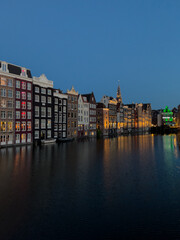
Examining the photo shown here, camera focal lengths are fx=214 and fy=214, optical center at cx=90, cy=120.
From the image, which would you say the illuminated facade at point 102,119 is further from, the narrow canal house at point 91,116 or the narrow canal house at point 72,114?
the narrow canal house at point 72,114

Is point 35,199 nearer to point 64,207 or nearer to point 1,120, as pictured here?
point 64,207

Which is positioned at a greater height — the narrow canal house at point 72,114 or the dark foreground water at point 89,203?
the narrow canal house at point 72,114

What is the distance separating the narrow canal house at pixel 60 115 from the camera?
8556 centimetres

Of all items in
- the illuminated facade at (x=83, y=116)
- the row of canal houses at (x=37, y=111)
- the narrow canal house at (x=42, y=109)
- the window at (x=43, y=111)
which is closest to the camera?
the row of canal houses at (x=37, y=111)

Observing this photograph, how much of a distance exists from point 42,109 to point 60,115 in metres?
11.6

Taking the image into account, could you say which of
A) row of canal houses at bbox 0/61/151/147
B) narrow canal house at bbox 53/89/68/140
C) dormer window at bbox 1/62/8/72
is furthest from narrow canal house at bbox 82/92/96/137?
dormer window at bbox 1/62/8/72

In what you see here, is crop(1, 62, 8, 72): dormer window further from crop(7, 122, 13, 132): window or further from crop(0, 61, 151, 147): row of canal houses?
crop(7, 122, 13, 132): window

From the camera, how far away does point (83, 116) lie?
350 ft

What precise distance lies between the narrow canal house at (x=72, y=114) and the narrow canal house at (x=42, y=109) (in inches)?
554

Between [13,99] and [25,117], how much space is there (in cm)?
716

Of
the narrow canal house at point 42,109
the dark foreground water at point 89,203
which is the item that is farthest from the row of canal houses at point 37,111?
the dark foreground water at point 89,203

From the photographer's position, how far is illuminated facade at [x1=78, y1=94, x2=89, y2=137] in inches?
4092

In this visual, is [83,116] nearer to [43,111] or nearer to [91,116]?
[91,116]

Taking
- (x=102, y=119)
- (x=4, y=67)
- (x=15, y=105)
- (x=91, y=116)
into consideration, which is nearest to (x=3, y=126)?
(x=15, y=105)
